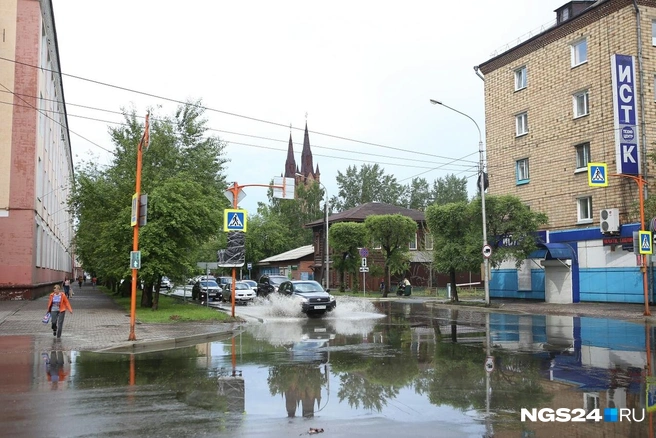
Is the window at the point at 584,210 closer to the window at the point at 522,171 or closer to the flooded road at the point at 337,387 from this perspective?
the window at the point at 522,171

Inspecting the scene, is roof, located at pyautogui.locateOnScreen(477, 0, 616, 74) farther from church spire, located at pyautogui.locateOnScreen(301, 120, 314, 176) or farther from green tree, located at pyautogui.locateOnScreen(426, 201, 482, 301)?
church spire, located at pyautogui.locateOnScreen(301, 120, 314, 176)

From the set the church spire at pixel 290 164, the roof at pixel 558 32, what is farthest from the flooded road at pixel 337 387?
the church spire at pixel 290 164

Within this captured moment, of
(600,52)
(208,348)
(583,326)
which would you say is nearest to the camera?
(208,348)

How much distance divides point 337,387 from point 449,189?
8619 centimetres

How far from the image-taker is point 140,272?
24297mm

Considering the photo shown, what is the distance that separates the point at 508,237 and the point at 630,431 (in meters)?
24.7

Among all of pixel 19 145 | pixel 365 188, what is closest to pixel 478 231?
pixel 19 145

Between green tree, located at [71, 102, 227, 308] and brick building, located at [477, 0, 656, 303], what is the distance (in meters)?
18.1

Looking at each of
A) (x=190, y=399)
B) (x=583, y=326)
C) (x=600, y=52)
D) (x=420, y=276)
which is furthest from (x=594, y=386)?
(x=420, y=276)

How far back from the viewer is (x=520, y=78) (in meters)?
34.8

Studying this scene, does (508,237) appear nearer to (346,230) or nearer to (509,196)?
(509,196)

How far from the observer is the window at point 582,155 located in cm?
2953

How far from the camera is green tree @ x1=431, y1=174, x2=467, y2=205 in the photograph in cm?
9181

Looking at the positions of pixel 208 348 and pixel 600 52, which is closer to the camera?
pixel 208 348
